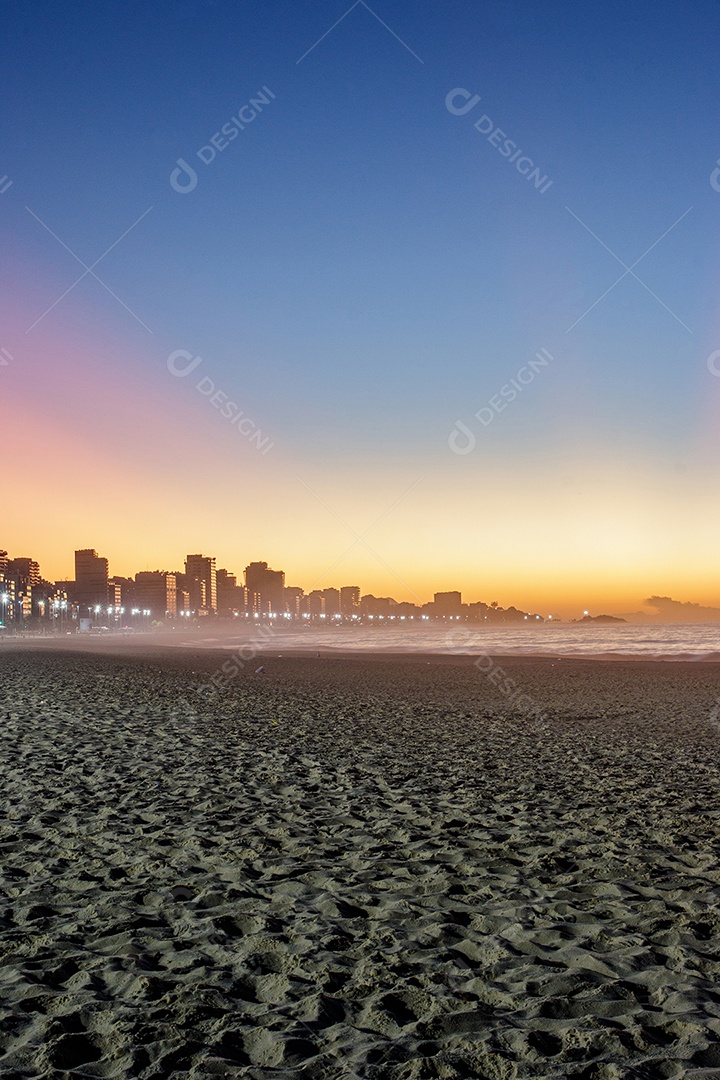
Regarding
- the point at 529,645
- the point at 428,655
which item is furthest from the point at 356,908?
the point at 529,645

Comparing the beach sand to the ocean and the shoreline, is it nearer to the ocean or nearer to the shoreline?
the shoreline

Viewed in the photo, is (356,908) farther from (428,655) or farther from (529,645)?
(529,645)

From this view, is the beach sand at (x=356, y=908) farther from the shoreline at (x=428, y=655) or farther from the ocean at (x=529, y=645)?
the ocean at (x=529, y=645)

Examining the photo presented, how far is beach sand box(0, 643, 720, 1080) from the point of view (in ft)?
15.0

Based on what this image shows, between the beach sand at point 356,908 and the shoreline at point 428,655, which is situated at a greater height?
the beach sand at point 356,908

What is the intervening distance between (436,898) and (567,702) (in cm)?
1775

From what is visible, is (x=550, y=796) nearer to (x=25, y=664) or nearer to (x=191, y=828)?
(x=191, y=828)

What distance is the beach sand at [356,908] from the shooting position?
4.57 m

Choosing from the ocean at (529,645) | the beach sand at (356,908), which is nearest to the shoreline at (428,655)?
the ocean at (529,645)

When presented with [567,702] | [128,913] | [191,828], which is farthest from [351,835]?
[567,702]

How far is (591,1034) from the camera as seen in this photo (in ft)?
15.4

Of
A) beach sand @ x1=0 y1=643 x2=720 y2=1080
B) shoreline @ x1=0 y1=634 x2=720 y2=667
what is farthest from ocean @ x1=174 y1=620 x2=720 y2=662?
beach sand @ x1=0 y1=643 x2=720 y2=1080

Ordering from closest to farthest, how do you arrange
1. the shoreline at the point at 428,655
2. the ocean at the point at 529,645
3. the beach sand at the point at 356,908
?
the beach sand at the point at 356,908 < the shoreline at the point at 428,655 < the ocean at the point at 529,645

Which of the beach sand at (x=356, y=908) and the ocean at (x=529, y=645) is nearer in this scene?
the beach sand at (x=356, y=908)
